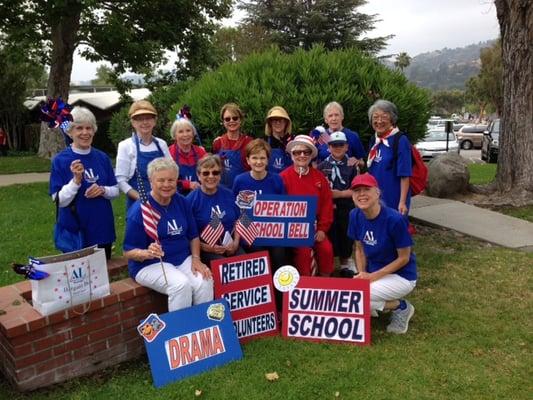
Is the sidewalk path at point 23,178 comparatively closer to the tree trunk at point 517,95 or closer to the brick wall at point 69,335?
the brick wall at point 69,335

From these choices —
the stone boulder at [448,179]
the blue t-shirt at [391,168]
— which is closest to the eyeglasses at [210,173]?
the blue t-shirt at [391,168]

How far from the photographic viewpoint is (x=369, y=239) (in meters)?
4.19

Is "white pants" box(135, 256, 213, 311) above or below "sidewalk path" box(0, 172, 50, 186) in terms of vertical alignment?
above

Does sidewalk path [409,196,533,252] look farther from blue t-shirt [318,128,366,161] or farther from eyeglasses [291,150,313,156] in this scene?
eyeglasses [291,150,313,156]

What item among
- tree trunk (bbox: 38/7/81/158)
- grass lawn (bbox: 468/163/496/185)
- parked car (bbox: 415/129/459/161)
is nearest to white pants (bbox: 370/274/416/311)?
grass lawn (bbox: 468/163/496/185)

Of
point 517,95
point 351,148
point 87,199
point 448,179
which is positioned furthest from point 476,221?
point 87,199

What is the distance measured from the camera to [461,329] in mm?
4340

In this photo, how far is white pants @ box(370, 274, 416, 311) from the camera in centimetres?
416

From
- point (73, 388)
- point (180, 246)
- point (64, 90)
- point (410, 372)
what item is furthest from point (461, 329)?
point (64, 90)

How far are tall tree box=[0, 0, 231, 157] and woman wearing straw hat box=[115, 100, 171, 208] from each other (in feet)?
41.7

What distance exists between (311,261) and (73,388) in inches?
92.3

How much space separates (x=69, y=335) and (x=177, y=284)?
2.78ft

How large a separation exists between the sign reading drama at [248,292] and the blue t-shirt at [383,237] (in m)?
0.87

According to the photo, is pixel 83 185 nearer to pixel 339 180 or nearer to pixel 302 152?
pixel 302 152
